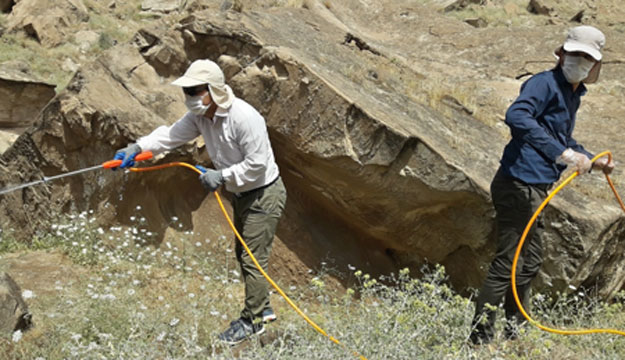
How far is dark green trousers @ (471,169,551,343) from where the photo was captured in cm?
377

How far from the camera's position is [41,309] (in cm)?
A: 457

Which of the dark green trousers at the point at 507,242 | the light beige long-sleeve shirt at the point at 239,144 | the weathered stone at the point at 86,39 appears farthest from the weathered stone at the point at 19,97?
the dark green trousers at the point at 507,242

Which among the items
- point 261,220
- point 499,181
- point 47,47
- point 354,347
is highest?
point 499,181

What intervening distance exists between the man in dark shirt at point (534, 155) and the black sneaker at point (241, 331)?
4.54 feet

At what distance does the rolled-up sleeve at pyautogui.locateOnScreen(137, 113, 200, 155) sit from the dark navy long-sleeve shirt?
206 cm

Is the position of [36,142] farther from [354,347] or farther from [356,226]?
[354,347]

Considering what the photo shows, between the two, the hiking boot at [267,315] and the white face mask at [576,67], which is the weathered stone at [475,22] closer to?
the white face mask at [576,67]

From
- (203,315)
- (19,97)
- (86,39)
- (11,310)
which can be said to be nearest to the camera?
(11,310)

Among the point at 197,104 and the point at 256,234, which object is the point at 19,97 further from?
the point at 256,234

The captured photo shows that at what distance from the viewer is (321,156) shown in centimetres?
563

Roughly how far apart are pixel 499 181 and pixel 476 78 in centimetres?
645

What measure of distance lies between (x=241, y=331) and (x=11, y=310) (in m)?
1.53

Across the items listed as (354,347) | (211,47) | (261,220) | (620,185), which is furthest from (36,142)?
(620,185)

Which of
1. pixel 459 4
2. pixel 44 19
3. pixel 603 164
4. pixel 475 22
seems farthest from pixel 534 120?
pixel 459 4
